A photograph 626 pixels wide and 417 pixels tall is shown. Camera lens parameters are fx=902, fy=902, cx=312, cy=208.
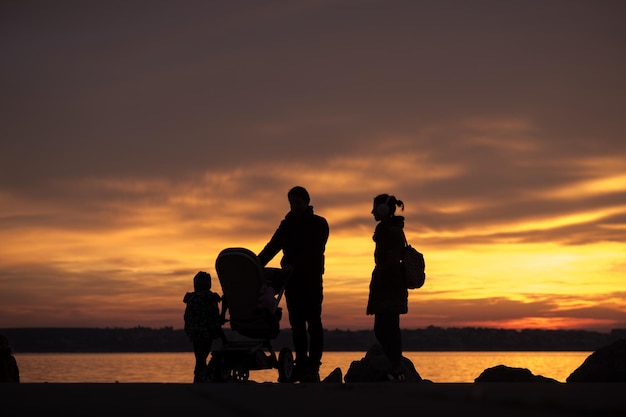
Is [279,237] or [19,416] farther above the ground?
[279,237]

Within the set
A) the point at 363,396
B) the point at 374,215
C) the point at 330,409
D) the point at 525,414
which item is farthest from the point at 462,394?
the point at 374,215

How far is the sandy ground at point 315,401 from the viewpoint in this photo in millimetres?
3859

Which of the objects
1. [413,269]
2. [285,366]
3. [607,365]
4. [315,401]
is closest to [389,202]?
[413,269]

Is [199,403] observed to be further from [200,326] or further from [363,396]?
[200,326]

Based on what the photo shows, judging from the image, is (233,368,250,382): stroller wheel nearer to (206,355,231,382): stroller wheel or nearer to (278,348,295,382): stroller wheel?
(206,355,231,382): stroller wheel

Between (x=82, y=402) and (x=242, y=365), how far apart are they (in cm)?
628

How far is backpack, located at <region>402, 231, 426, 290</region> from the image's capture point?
10922 millimetres

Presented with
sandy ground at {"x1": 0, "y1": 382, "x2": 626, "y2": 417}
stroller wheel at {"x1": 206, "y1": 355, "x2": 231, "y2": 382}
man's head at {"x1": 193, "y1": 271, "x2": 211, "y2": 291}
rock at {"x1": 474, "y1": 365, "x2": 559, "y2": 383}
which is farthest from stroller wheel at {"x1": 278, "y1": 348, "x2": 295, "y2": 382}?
sandy ground at {"x1": 0, "y1": 382, "x2": 626, "y2": 417}

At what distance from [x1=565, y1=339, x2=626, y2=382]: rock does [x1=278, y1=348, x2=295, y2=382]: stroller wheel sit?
445 centimetres

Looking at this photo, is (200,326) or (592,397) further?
(200,326)

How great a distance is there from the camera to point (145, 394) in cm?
551

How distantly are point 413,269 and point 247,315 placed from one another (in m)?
2.09

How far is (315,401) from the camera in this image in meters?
4.75

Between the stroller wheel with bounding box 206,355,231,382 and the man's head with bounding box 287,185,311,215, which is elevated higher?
the man's head with bounding box 287,185,311,215
